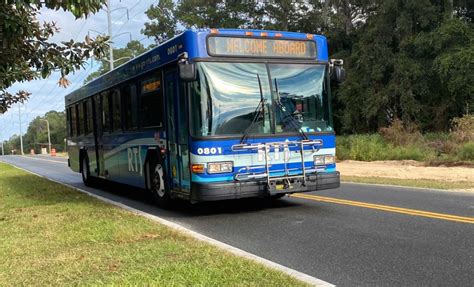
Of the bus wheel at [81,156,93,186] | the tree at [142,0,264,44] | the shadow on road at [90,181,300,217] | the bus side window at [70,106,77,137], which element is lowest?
the shadow on road at [90,181,300,217]

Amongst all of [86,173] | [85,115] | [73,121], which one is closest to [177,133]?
[85,115]

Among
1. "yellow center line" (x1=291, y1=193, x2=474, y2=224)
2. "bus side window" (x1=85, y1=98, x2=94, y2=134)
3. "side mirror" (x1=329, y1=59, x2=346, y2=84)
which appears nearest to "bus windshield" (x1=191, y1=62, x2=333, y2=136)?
"side mirror" (x1=329, y1=59, x2=346, y2=84)

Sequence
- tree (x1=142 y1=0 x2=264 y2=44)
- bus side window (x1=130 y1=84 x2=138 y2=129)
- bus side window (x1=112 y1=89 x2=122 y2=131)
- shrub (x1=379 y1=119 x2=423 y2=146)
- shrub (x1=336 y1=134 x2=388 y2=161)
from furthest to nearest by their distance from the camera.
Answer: tree (x1=142 y1=0 x2=264 y2=44) → shrub (x1=379 y1=119 x2=423 y2=146) → shrub (x1=336 y1=134 x2=388 y2=161) → bus side window (x1=112 y1=89 x2=122 y2=131) → bus side window (x1=130 y1=84 x2=138 y2=129)

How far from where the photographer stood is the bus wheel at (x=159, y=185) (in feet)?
34.9

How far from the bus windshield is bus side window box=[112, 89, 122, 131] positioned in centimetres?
459

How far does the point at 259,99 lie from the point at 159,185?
123 inches

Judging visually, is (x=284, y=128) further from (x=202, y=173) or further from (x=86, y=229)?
(x=86, y=229)

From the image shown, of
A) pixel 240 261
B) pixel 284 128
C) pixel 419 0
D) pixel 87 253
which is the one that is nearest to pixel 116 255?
pixel 87 253

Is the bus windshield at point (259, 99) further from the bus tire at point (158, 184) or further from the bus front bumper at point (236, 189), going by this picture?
the bus tire at point (158, 184)

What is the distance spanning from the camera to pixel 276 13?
153 ft

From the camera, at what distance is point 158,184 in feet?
35.5

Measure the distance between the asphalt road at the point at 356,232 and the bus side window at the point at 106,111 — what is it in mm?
2611

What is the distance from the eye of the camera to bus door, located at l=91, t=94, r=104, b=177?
14.6m

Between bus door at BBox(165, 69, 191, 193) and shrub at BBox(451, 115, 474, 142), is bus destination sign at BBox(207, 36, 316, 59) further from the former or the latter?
shrub at BBox(451, 115, 474, 142)
